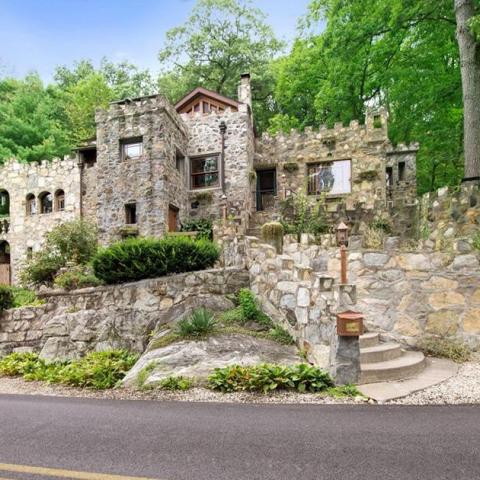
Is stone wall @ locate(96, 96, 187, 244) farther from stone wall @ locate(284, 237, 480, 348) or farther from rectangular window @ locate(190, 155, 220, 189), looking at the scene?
stone wall @ locate(284, 237, 480, 348)

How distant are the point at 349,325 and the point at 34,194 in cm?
2241

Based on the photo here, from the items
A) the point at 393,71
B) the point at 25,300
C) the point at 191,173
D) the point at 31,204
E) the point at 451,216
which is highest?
the point at 393,71

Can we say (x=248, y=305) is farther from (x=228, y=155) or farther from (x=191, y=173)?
(x=191, y=173)

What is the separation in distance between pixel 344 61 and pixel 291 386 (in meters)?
15.7

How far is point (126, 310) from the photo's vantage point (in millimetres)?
7969

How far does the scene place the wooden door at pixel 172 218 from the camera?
16.1 meters

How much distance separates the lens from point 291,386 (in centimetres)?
491

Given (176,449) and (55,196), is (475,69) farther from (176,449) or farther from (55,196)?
Result: (55,196)

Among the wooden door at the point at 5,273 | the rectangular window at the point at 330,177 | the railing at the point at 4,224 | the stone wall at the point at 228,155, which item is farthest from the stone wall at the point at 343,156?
the wooden door at the point at 5,273

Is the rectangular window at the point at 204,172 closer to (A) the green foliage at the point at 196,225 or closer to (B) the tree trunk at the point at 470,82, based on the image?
(A) the green foliage at the point at 196,225

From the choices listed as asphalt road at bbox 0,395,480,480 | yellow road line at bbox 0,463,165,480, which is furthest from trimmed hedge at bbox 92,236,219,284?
yellow road line at bbox 0,463,165,480

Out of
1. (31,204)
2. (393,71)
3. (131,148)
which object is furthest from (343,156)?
(31,204)

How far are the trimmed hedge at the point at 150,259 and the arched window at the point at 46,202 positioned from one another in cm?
1551

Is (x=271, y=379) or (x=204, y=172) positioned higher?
(x=204, y=172)
